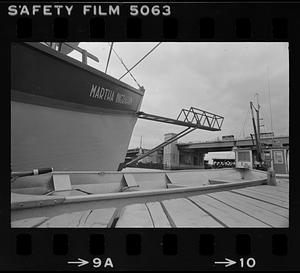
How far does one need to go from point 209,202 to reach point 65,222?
1.23 metres

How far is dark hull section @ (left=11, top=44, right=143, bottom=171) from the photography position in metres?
2.64

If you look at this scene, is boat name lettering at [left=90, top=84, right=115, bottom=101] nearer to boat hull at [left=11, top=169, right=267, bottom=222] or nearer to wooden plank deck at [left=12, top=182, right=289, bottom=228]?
boat hull at [left=11, top=169, right=267, bottom=222]

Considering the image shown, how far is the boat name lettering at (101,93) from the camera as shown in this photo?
11.5 ft

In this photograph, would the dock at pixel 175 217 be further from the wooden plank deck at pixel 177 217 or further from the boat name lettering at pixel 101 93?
the boat name lettering at pixel 101 93

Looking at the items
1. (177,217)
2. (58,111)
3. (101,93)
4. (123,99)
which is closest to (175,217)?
(177,217)

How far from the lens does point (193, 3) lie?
1.20m

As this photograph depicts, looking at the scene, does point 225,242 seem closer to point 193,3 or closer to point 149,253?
point 149,253

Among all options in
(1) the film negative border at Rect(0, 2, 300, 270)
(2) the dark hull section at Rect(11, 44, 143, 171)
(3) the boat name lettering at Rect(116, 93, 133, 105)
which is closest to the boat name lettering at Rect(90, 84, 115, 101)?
(2) the dark hull section at Rect(11, 44, 143, 171)

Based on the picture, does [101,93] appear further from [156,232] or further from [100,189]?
[156,232]

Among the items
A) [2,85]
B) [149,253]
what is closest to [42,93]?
[2,85]

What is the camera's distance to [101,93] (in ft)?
12.0

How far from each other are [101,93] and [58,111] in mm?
846

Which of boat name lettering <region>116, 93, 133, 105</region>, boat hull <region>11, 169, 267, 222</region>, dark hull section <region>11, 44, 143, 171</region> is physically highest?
boat name lettering <region>116, 93, 133, 105</region>

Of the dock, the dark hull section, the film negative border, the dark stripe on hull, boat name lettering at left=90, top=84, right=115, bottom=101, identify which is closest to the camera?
the film negative border
